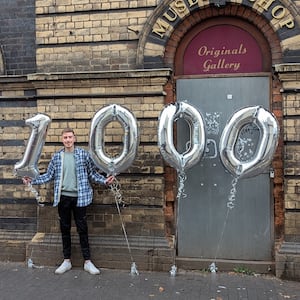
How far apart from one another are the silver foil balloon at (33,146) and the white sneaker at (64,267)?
4.06 ft

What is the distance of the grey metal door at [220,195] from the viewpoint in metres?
5.93

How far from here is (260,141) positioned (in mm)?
5188

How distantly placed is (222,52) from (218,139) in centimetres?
116

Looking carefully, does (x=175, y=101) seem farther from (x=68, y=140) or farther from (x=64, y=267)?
(x=64, y=267)

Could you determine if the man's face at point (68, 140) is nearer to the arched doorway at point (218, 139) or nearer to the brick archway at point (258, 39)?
the brick archway at point (258, 39)

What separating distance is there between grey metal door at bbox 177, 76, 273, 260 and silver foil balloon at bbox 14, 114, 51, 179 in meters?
1.78

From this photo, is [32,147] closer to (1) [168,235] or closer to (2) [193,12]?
(1) [168,235]

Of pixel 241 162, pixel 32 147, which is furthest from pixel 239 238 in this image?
pixel 32 147

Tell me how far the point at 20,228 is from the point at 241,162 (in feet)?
11.0

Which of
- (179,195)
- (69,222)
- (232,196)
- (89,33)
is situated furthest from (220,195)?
(89,33)

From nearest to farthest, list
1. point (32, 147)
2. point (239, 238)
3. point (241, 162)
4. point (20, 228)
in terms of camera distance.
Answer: point (241, 162) < point (32, 147) < point (239, 238) < point (20, 228)

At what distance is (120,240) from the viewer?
6.09 meters

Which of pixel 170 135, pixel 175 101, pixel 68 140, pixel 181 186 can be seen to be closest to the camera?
pixel 170 135

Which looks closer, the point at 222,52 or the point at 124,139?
the point at 124,139
